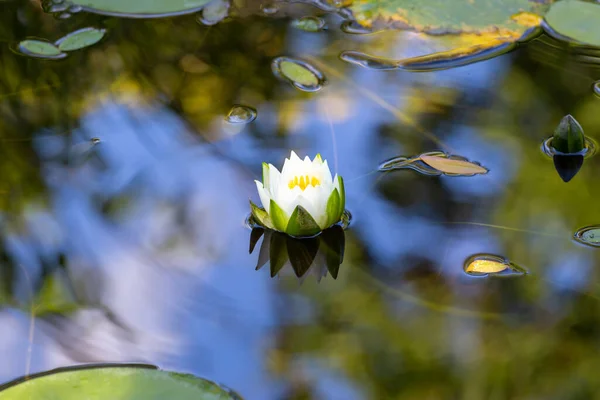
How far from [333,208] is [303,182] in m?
0.08

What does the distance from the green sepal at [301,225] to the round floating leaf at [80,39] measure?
107 cm

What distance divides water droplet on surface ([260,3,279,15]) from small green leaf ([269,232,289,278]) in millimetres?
1128

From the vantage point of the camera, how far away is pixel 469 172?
1425mm

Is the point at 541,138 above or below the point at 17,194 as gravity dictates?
above

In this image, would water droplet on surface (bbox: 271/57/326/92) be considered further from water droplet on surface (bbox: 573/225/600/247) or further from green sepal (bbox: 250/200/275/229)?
water droplet on surface (bbox: 573/225/600/247)

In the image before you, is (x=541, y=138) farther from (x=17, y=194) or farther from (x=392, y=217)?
(x=17, y=194)

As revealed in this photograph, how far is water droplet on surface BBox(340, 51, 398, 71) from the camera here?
1852 mm

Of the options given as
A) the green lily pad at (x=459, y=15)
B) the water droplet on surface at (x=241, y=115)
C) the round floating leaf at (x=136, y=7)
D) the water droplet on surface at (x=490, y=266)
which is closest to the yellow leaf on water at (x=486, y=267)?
the water droplet on surface at (x=490, y=266)

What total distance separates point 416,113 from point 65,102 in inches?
36.2

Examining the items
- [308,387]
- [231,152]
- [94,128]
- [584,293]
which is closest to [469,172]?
[584,293]

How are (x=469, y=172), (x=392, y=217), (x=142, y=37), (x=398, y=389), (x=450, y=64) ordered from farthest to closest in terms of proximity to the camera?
1. (x=142, y=37)
2. (x=450, y=64)
3. (x=469, y=172)
4. (x=392, y=217)
5. (x=398, y=389)

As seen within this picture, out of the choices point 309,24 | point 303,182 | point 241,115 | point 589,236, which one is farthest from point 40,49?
point 589,236

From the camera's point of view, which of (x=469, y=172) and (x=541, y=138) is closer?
(x=469, y=172)

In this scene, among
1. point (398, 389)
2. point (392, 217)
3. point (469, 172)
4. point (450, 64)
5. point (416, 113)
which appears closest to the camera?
point (398, 389)
